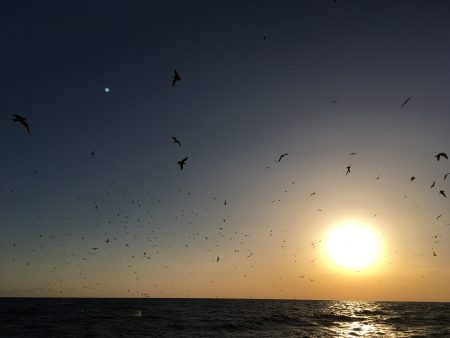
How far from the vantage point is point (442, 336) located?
39.1 metres

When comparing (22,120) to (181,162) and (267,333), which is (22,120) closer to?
(181,162)

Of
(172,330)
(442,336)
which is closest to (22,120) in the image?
(172,330)

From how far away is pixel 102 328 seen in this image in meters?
45.2

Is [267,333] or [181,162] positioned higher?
[181,162]

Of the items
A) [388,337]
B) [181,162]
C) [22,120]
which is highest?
[181,162]

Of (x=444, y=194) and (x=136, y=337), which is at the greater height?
(x=444, y=194)

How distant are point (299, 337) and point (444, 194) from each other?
18210 millimetres

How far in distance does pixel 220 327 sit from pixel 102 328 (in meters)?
12.4

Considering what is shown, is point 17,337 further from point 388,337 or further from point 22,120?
point 388,337

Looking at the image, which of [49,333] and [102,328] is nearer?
[49,333]

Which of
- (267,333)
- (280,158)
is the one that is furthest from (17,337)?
(280,158)

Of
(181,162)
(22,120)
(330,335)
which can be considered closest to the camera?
(22,120)

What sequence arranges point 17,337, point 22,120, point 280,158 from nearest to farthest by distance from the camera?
1. point 22,120
2. point 280,158
3. point 17,337

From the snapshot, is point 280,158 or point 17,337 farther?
point 17,337
